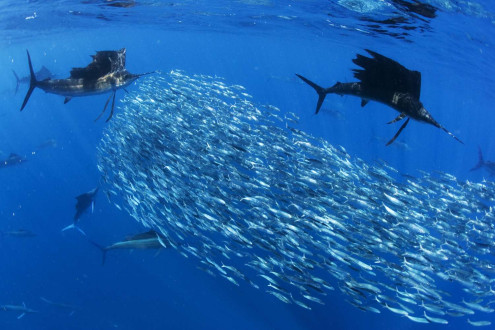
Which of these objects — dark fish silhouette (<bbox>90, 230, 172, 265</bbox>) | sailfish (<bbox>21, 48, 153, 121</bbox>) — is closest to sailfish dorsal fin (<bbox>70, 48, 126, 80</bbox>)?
sailfish (<bbox>21, 48, 153, 121</bbox>)

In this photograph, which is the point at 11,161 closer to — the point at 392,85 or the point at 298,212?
the point at 298,212

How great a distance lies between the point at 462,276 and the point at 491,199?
3.75m

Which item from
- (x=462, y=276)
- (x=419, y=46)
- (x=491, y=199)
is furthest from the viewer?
(x=419, y=46)

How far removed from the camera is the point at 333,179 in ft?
25.3

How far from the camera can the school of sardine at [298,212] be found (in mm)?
5824

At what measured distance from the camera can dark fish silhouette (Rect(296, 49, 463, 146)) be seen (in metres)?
4.26

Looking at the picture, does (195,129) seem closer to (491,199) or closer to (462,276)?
(462,276)

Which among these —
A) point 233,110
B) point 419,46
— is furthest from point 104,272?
point 419,46

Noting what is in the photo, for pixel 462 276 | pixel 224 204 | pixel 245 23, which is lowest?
pixel 462 276

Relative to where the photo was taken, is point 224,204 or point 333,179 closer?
point 224,204

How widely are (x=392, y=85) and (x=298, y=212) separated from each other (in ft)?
10.7

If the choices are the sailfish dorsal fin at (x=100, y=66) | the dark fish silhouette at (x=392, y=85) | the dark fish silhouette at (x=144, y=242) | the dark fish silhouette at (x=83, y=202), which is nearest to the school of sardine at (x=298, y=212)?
the dark fish silhouette at (x=144, y=242)

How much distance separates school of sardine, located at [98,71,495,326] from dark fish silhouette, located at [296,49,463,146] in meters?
2.37

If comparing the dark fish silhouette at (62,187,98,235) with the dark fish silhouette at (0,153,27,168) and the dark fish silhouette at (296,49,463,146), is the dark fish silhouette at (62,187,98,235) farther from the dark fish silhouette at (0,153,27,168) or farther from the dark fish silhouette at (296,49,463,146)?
the dark fish silhouette at (296,49,463,146)
